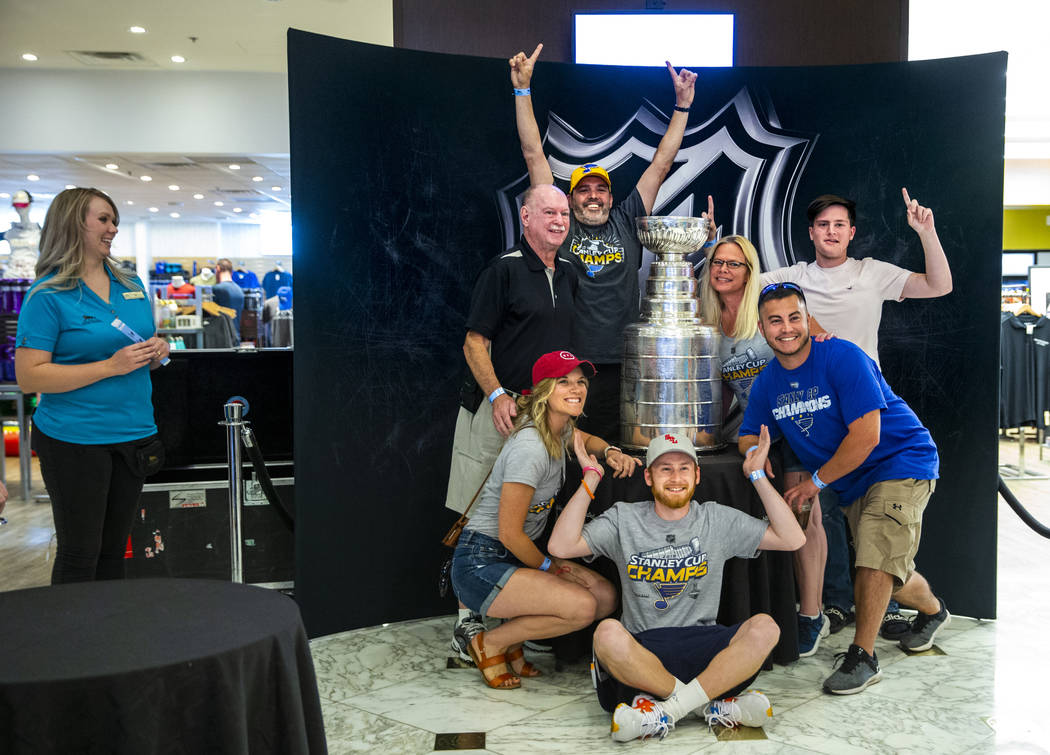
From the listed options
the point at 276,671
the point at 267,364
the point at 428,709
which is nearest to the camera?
the point at 276,671

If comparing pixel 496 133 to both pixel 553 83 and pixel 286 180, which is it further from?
pixel 286 180

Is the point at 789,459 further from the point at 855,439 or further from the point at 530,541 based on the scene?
the point at 530,541

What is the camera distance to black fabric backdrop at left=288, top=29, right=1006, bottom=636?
→ 354cm

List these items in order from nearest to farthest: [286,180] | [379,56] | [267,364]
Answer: [379,56] < [267,364] < [286,180]

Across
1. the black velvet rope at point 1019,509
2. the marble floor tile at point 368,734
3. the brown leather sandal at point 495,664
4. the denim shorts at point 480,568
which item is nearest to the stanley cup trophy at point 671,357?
the denim shorts at point 480,568

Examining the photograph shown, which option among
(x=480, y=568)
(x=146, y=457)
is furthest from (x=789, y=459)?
(x=146, y=457)

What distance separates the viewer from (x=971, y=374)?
3879 millimetres

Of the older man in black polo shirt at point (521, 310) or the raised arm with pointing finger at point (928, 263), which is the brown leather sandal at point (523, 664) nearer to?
the older man in black polo shirt at point (521, 310)

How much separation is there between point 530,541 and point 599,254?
1163 millimetres

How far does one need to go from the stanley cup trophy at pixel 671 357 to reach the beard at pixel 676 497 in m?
0.41

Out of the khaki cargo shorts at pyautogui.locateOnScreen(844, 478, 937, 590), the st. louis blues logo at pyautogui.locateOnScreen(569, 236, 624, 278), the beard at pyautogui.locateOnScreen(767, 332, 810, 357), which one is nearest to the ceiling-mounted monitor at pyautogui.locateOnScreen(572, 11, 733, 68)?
the st. louis blues logo at pyautogui.locateOnScreen(569, 236, 624, 278)

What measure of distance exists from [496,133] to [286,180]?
9.95m

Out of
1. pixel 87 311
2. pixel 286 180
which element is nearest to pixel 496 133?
pixel 87 311

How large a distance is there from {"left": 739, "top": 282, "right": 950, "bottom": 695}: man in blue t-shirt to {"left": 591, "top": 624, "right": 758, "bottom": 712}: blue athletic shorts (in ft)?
1.90
